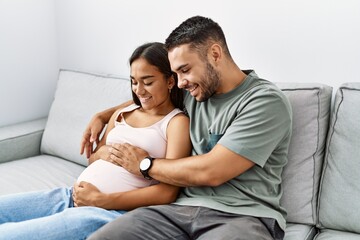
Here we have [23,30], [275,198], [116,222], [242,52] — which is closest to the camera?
[116,222]

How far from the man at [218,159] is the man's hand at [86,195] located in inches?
5.7

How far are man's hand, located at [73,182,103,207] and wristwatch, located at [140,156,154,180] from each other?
0.58ft

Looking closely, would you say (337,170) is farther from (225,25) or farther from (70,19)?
(70,19)

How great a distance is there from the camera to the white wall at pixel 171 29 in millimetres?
1890

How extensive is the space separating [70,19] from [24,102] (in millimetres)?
580

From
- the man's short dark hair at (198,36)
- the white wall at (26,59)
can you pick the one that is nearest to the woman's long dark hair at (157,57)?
→ the man's short dark hair at (198,36)

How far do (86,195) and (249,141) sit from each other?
0.63m

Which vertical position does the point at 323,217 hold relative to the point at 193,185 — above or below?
below

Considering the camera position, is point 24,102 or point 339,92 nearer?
point 339,92

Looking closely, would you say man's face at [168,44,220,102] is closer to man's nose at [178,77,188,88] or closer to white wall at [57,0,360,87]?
man's nose at [178,77,188,88]

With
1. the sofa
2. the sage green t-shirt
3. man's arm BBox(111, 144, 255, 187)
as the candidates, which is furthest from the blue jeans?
the sofa

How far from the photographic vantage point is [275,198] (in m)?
1.65

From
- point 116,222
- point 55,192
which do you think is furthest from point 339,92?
point 55,192

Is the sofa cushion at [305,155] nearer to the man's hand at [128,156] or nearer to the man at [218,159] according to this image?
the man at [218,159]
